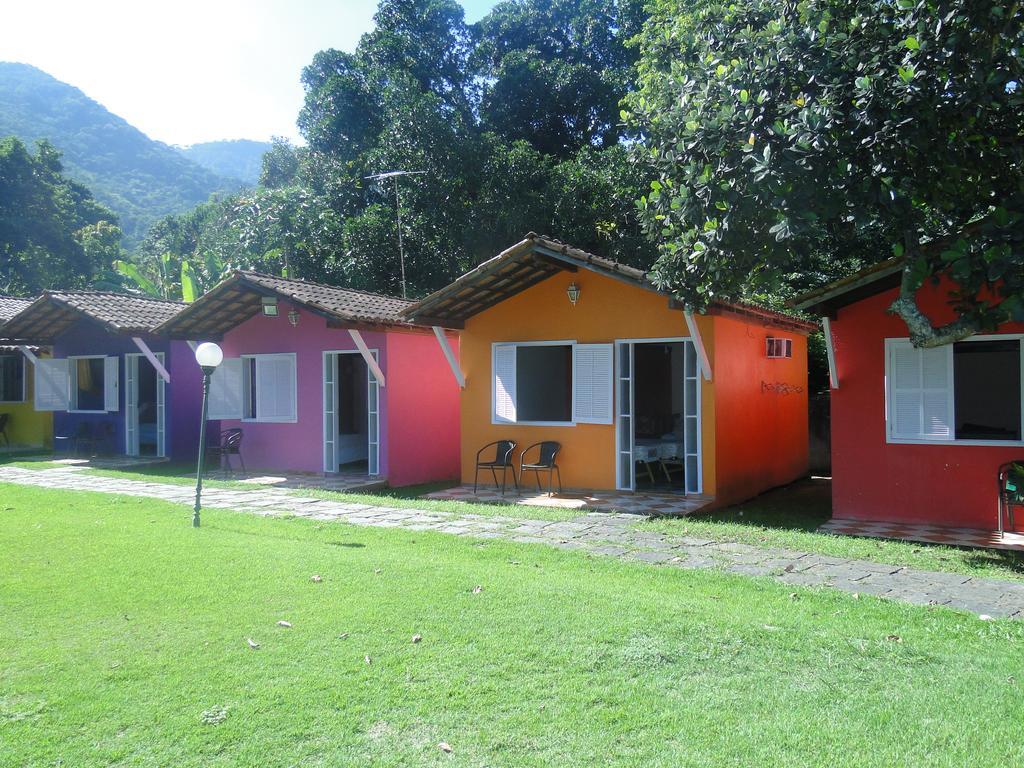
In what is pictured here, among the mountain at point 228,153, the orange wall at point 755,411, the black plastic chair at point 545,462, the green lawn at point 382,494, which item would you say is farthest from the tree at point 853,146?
the mountain at point 228,153

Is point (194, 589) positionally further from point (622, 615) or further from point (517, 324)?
point (517, 324)

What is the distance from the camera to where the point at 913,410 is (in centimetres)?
925

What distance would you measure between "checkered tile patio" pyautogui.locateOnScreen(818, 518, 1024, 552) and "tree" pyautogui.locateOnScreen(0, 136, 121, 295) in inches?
1293

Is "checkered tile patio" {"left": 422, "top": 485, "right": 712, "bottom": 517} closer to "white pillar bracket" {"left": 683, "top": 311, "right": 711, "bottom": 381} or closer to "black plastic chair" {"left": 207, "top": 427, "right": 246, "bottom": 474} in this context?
"white pillar bracket" {"left": 683, "top": 311, "right": 711, "bottom": 381}

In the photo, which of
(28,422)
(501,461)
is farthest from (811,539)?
(28,422)

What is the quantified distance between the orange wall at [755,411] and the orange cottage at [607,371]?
0.03 m

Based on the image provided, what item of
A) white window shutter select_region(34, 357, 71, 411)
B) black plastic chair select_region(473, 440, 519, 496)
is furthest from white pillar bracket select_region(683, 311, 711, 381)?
white window shutter select_region(34, 357, 71, 411)

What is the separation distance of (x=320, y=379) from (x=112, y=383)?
6050mm

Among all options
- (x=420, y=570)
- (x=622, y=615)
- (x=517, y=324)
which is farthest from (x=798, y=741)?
(x=517, y=324)

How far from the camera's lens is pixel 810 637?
495 centimetres

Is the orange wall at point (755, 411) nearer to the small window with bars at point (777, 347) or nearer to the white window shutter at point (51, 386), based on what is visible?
the small window with bars at point (777, 347)

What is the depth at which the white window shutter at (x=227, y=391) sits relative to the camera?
48.6 ft

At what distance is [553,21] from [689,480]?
60.7 ft

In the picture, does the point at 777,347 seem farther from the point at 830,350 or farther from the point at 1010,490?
the point at 1010,490
